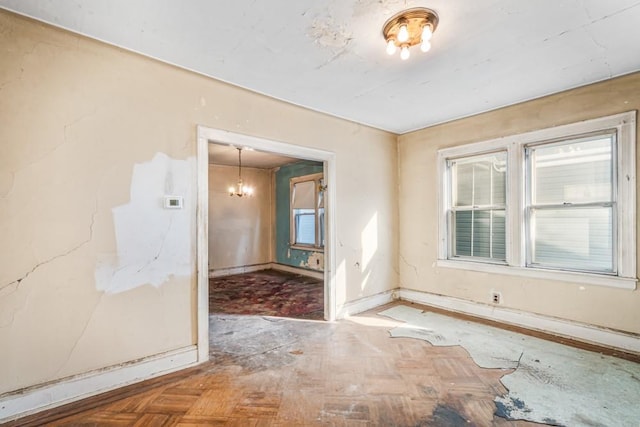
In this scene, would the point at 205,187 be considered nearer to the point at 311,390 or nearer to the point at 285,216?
the point at 311,390

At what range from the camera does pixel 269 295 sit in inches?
193

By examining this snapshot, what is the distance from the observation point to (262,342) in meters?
3.00

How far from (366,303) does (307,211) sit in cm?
301

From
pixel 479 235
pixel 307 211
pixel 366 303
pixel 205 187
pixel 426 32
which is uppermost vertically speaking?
pixel 426 32

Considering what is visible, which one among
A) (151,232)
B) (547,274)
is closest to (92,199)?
(151,232)

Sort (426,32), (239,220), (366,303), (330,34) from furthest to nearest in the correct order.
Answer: (239,220), (366,303), (330,34), (426,32)

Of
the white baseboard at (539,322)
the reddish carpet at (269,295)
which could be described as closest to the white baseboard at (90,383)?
the reddish carpet at (269,295)

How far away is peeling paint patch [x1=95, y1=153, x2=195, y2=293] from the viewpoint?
7.18 ft

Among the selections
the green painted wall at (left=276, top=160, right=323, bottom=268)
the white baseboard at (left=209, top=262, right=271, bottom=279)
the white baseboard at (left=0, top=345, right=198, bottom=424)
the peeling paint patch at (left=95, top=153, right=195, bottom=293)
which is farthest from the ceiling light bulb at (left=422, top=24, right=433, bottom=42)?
the white baseboard at (left=209, top=262, right=271, bottom=279)

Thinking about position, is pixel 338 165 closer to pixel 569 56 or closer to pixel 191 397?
pixel 569 56

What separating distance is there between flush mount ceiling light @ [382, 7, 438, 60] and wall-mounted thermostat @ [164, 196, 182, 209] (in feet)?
6.52

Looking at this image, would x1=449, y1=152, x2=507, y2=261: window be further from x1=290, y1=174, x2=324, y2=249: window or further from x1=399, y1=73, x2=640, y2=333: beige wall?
x1=290, y1=174, x2=324, y2=249: window

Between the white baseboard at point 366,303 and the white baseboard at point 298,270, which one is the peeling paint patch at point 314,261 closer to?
the white baseboard at point 298,270

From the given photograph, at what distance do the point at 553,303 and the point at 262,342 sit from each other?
122 inches
